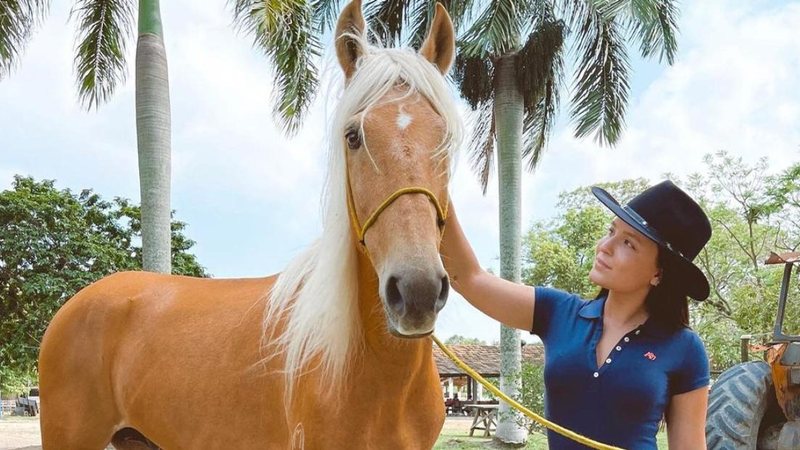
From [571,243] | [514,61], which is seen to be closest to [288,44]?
Result: [514,61]

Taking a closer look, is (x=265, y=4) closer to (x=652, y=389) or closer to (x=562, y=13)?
(x=562, y=13)

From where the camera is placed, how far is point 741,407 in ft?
17.7

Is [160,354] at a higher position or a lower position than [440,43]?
lower

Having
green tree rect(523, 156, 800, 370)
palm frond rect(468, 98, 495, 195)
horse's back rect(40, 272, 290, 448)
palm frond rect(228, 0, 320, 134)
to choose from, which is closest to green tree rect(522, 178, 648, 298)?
green tree rect(523, 156, 800, 370)

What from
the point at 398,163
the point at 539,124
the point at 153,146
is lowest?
the point at 398,163

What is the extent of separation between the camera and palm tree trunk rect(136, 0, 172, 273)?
28.3ft

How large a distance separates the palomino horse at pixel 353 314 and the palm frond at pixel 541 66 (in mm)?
11569

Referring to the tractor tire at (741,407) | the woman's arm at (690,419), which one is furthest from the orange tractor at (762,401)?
the woman's arm at (690,419)

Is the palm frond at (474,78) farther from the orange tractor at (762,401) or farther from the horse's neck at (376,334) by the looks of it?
the horse's neck at (376,334)

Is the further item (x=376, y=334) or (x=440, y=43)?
(x=440, y=43)

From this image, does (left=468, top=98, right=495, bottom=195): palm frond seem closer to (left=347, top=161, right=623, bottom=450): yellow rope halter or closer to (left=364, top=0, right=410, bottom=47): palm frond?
(left=364, top=0, right=410, bottom=47): palm frond

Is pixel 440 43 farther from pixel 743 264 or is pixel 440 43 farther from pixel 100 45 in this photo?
pixel 743 264

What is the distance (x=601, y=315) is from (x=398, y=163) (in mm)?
1065

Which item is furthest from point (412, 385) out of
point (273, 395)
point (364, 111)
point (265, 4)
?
point (265, 4)
